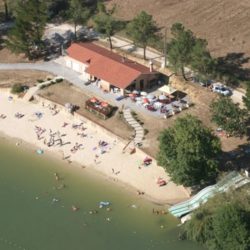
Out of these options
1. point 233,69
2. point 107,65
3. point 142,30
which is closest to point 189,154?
point 107,65

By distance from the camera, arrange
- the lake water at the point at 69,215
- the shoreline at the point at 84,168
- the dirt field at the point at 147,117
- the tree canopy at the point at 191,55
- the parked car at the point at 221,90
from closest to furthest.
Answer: the lake water at the point at 69,215 < the shoreline at the point at 84,168 < the dirt field at the point at 147,117 < the tree canopy at the point at 191,55 < the parked car at the point at 221,90

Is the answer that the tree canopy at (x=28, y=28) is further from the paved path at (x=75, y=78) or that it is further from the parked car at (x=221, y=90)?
the parked car at (x=221, y=90)

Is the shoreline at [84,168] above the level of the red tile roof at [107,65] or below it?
below

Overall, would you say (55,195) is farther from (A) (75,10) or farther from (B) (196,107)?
(A) (75,10)

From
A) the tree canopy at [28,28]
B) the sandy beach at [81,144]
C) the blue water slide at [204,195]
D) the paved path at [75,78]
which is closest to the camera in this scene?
the blue water slide at [204,195]

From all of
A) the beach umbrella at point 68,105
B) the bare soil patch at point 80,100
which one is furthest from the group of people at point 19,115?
the beach umbrella at point 68,105

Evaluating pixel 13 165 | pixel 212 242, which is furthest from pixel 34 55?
pixel 212 242

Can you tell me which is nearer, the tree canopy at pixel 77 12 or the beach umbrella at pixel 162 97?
the beach umbrella at pixel 162 97

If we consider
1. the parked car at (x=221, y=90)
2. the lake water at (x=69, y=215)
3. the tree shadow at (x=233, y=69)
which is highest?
the tree shadow at (x=233, y=69)
